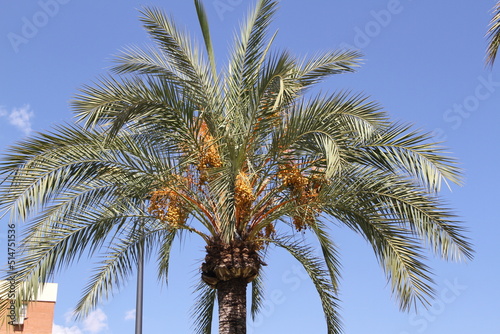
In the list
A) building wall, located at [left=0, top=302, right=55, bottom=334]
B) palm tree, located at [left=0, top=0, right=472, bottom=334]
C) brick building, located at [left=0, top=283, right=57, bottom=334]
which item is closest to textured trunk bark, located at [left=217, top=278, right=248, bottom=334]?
palm tree, located at [left=0, top=0, right=472, bottom=334]

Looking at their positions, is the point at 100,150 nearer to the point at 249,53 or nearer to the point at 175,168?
the point at 175,168

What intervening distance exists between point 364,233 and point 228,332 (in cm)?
250

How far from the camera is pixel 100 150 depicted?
9742 mm

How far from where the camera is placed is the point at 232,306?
9.85 m

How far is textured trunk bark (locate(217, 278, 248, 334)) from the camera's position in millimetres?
9750

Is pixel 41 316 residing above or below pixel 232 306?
above

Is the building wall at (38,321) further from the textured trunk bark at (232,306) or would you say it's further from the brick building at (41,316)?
the textured trunk bark at (232,306)

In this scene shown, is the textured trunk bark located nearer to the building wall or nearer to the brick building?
the brick building

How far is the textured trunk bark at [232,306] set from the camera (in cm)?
975

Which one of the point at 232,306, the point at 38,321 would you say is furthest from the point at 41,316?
the point at 232,306

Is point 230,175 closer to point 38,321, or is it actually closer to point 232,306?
point 232,306

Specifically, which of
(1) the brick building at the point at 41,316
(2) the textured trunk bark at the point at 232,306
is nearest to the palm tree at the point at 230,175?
(2) the textured trunk bark at the point at 232,306

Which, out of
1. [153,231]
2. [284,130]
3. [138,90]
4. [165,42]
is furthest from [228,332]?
[165,42]

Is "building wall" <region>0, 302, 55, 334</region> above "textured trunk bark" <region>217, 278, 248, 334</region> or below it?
above
